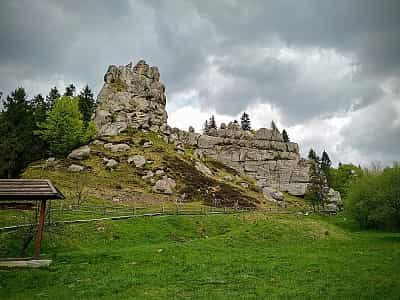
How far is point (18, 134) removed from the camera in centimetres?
7188

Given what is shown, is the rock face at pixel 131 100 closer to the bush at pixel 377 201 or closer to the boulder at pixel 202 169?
the boulder at pixel 202 169

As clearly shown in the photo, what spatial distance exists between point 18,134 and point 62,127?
9.04 meters

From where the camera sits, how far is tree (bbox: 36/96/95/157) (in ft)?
251

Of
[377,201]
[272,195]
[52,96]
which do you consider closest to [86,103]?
[52,96]

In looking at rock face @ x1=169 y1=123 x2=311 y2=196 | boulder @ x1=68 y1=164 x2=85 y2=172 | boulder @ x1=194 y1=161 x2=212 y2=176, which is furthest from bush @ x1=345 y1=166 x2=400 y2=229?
rock face @ x1=169 y1=123 x2=311 y2=196

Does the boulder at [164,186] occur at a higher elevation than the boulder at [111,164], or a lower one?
lower

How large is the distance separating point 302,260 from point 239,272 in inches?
201

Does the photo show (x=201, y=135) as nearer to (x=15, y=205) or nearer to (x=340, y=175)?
(x=340, y=175)

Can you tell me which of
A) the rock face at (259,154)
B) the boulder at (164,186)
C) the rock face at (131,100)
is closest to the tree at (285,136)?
the rock face at (259,154)

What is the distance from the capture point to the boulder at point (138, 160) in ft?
265

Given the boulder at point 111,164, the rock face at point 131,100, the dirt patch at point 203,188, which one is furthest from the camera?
the rock face at point 131,100

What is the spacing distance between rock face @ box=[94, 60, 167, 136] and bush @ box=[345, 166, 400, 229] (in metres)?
61.6

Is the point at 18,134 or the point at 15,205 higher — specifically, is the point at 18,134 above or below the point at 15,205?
above

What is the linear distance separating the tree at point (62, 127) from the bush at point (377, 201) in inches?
2335
